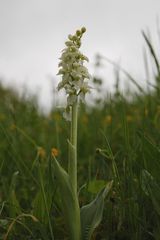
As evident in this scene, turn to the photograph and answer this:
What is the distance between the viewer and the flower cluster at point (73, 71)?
5.42 ft

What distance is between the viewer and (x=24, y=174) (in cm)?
265

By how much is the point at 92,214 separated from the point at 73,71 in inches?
22.2

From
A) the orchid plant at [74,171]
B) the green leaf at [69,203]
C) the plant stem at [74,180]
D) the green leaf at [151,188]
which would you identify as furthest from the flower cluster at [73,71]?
the green leaf at [151,188]

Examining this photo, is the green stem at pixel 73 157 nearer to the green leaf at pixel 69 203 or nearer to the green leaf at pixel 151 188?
the green leaf at pixel 69 203

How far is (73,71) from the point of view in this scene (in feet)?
5.39

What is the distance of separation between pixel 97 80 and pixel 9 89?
5331 mm

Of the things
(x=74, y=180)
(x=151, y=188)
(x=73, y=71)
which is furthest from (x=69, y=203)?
(x=73, y=71)

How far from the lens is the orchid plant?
163cm

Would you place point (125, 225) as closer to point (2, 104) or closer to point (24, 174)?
point (24, 174)

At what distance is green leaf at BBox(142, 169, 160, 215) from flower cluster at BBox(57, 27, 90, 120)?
0.44m

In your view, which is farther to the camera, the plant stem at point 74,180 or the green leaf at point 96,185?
the green leaf at point 96,185

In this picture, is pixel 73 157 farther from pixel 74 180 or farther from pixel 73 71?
pixel 73 71

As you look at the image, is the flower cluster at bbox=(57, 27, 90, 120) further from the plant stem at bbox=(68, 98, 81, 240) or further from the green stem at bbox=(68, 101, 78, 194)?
the plant stem at bbox=(68, 98, 81, 240)

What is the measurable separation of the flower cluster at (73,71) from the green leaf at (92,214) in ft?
1.23
